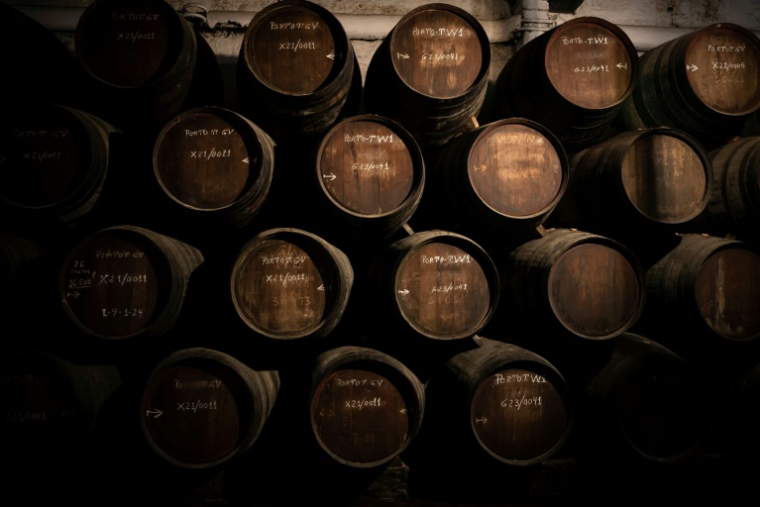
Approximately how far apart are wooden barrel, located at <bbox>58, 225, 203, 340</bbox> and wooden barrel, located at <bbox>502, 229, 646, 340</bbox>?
2162 mm

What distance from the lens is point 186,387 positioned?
251 centimetres

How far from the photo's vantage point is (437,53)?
9.05ft

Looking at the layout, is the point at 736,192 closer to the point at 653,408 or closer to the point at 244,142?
the point at 653,408

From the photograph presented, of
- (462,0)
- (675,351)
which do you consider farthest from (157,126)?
(675,351)

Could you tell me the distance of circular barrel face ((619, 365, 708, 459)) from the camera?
8.86 ft

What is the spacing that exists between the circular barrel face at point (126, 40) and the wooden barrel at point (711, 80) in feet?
11.0

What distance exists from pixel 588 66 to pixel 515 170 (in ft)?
3.09

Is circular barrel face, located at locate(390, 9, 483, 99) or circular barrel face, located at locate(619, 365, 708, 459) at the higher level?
circular barrel face, located at locate(390, 9, 483, 99)

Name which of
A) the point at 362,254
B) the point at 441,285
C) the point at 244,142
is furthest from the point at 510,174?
the point at 244,142

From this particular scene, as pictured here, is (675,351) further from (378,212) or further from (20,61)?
(20,61)

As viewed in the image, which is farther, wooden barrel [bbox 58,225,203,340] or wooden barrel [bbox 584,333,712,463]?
wooden barrel [bbox 584,333,712,463]

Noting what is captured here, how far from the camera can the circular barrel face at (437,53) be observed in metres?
2.74

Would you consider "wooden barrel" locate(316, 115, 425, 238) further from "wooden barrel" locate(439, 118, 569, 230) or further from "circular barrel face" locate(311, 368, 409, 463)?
"circular barrel face" locate(311, 368, 409, 463)

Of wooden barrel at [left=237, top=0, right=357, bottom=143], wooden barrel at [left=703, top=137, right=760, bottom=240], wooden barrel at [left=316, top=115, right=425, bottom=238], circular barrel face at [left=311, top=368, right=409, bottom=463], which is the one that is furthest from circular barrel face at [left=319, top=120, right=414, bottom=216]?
wooden barrel at [left=703, top=137, right=760, bottom=240]
